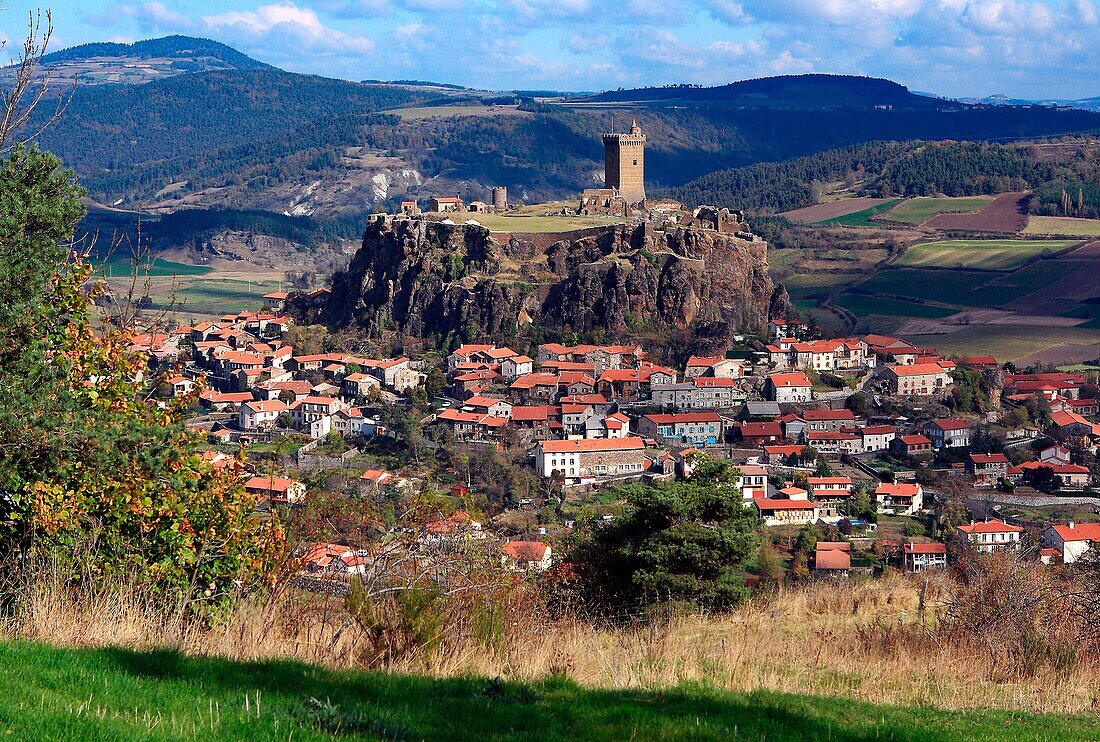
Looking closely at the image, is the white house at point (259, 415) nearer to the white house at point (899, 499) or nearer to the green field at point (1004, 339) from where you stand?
the white house at point (899, 499)

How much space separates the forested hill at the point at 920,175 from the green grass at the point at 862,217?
475 cm

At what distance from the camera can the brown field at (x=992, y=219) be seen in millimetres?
81875

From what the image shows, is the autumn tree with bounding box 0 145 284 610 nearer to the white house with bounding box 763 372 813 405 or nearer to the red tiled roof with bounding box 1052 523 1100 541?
the red tiled roof with bounding box 1052 523 1100 541

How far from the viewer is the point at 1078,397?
131 ft

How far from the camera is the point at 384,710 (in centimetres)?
576

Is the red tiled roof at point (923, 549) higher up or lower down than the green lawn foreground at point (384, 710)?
lower down

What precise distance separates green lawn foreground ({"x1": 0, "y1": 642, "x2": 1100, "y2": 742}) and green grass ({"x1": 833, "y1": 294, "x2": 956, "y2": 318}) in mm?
54834

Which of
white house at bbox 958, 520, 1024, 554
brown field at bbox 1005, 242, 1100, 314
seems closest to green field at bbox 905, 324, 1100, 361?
brown field at bbox 1005, 242, 1100, 314

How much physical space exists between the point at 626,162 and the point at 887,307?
14.4m

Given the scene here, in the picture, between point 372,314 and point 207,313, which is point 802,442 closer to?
point 372,314

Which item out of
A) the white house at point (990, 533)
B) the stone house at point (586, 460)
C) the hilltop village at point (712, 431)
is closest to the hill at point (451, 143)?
the hilltop village at point (712, 431)

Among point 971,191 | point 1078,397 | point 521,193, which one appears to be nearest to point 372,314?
point 1078,397

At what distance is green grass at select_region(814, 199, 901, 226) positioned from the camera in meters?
86.1

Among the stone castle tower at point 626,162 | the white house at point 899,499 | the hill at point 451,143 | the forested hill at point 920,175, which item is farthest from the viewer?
the hill at point 451,143
